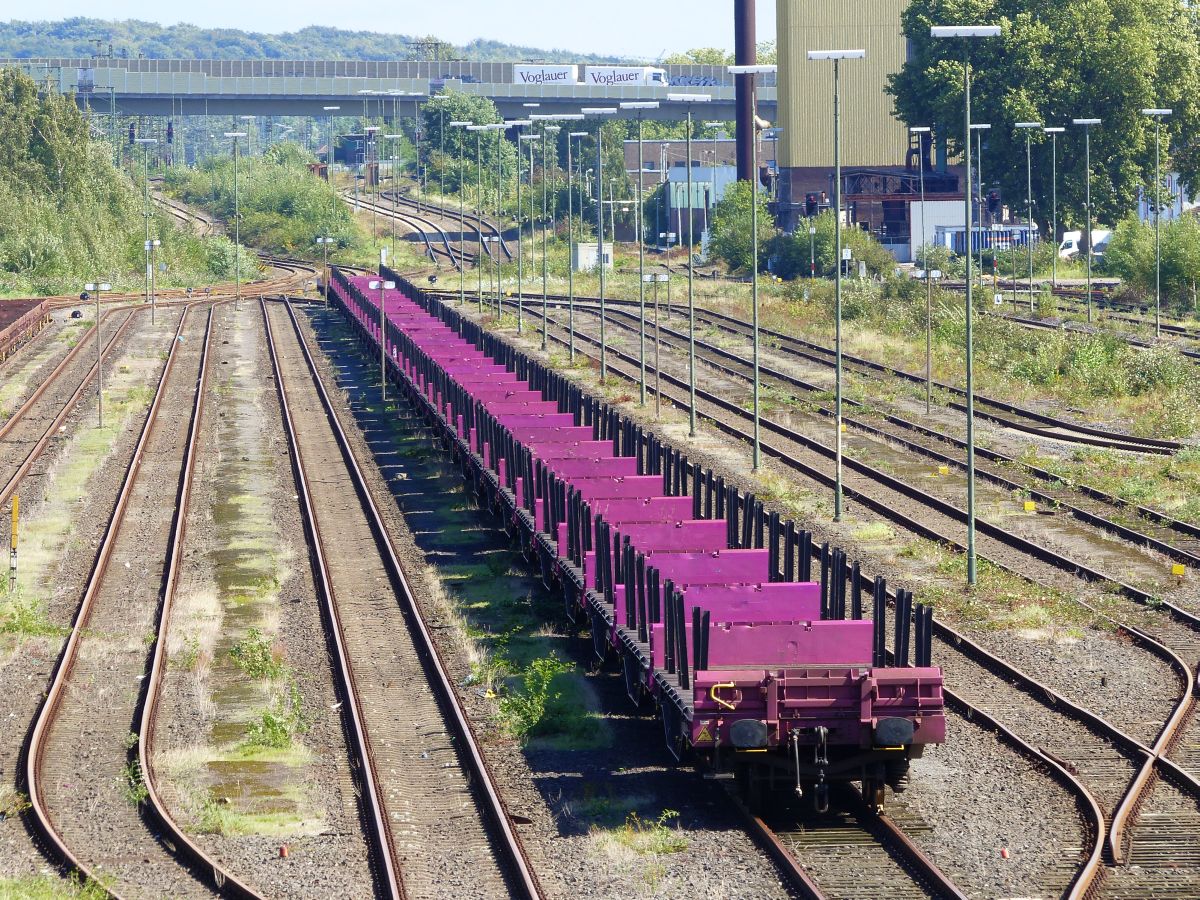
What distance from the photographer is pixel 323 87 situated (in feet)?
446

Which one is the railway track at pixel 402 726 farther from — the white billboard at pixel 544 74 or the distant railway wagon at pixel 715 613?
the white billboard at pixel 544 74

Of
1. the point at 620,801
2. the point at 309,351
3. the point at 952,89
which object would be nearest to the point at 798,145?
the point at 952,89

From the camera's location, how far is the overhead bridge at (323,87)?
133 meters

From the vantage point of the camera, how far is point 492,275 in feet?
301

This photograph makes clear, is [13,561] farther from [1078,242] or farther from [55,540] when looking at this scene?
[1078,242]

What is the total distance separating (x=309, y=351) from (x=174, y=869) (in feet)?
160

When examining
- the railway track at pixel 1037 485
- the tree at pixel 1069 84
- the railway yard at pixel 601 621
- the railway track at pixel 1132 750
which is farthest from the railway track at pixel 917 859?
the tree at pixel 1069 84

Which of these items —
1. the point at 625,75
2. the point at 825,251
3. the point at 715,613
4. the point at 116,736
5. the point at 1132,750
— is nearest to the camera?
the point at 715,613

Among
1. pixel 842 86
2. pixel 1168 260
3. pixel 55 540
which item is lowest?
pixel 55 540

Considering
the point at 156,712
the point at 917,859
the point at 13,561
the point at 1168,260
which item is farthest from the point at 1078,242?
the point at 917,859

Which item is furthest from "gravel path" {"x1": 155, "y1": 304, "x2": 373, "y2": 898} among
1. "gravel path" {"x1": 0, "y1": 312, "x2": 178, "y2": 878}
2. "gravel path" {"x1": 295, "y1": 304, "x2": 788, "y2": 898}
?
"gravel path" {"x1": 295, "y1": 304, "x2": 788, "y2": 898}

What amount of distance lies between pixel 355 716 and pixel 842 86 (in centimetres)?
9178

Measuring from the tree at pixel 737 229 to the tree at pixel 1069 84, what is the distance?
11.8 m

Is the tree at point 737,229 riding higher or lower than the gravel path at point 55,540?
higher
